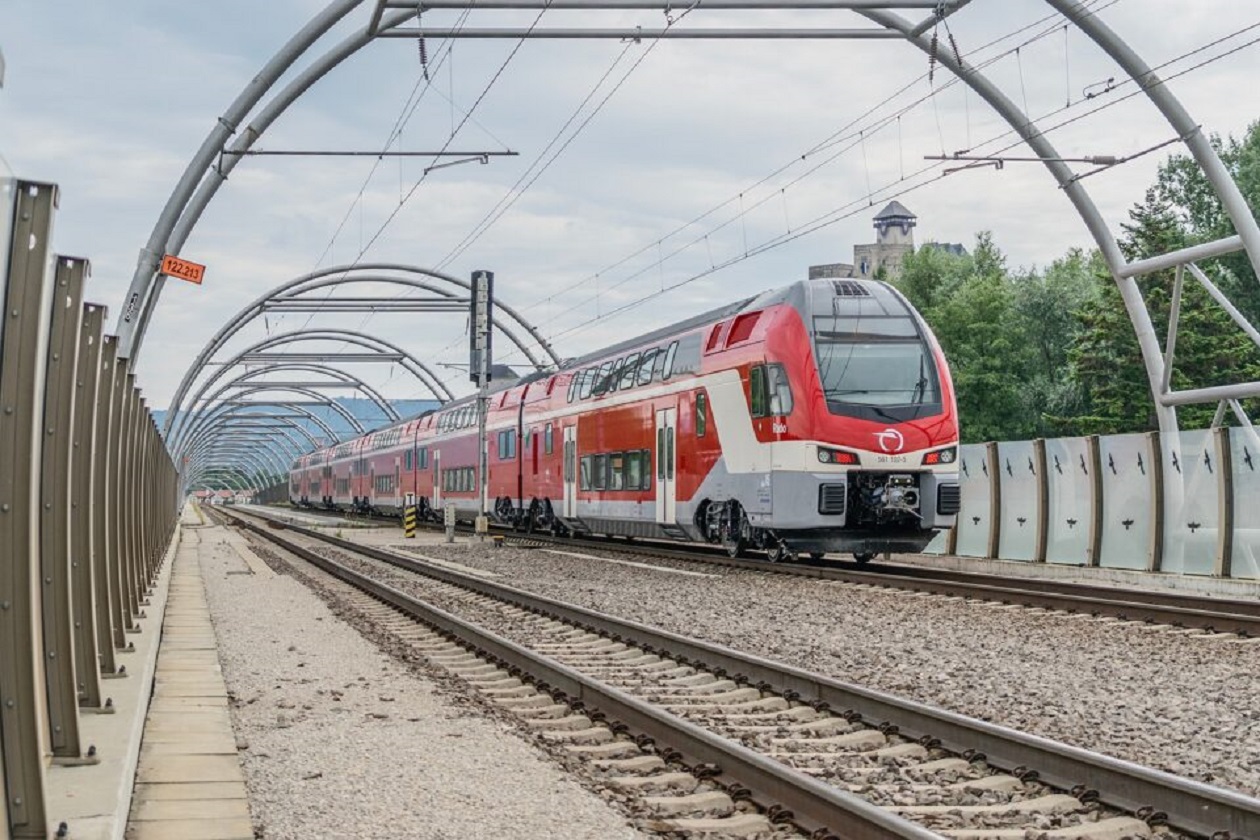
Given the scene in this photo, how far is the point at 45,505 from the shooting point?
6.15 metres

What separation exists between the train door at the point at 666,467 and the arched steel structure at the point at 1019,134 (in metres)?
7.01

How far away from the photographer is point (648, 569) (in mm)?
22984

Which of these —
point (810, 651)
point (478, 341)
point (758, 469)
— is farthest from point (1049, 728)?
point (478, 341)

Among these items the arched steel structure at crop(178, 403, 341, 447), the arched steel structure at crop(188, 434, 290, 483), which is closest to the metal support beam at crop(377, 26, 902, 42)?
the arched steel structure at crop(178, 403, 341, 447)

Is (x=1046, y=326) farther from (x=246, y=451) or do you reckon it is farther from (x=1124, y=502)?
(x=246, y=451)

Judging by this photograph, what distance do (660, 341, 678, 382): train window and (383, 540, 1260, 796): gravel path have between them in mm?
6161

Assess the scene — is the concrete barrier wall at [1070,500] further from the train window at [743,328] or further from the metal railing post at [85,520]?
the metal railing post at [85,520]

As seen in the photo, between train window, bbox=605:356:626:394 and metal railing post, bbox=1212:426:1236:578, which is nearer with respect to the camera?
metal railing post, bbox=1212:426:1236:578

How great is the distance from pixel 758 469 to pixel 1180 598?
21.4ft

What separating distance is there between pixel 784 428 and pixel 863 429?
1.05 metres

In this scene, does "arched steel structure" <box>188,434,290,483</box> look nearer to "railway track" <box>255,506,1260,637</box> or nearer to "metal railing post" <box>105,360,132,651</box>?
"railway track" <box>255,506,1260,637</box>

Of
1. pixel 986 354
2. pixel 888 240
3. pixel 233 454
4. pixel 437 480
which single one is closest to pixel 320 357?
pixel 437 480

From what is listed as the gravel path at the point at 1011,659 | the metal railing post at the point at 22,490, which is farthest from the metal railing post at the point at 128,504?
the metal railing post at the point at 22,490

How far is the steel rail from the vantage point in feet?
18.6
